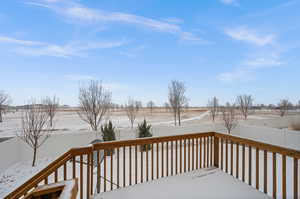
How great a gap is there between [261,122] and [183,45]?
29.7 ft

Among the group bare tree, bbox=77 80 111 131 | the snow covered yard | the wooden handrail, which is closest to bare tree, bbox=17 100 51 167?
the snow covered yard

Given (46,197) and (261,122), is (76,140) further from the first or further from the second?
(261,122)

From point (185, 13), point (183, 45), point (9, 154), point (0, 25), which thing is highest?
point (185, 13)

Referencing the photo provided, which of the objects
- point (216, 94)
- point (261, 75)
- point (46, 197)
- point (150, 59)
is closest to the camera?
point (46, 197)

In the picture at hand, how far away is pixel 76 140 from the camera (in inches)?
293

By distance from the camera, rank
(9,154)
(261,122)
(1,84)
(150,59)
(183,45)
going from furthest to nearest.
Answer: (261,122), (150,59), (183,45), (1,84), (9,154)

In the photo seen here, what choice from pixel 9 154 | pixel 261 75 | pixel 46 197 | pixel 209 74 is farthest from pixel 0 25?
pixel 261 75

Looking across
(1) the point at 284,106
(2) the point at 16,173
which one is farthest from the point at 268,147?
(1) the point at 284,106

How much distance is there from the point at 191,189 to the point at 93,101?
25.5ft

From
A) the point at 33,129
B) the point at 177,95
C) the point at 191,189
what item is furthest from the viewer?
the point at 177,95

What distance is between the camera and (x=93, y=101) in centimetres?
884

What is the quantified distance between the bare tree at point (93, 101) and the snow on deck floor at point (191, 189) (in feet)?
22.8

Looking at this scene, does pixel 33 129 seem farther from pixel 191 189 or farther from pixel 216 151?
pixel 216 151

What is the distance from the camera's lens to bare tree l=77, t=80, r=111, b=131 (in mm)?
8805
